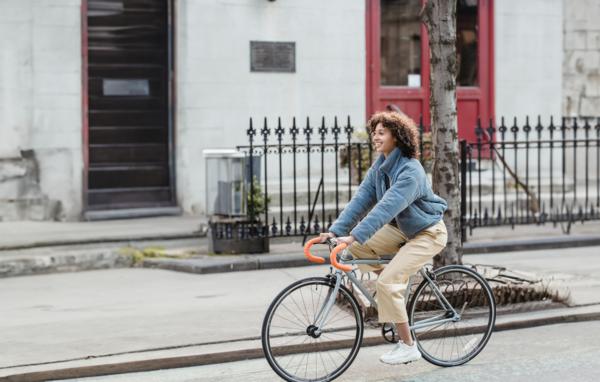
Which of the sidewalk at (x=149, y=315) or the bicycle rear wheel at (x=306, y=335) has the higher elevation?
the bicycle rear wheel at (x=306, y=335)

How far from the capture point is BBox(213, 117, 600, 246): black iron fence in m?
9.26

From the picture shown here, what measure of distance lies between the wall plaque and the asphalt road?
6.97m

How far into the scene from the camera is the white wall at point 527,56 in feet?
43.5

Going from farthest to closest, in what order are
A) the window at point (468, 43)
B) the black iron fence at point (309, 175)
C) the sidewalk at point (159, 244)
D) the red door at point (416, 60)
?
the window at point (468, 43) → the red door at point (416, 60) → the black iron fence at point (309, 175) → the sidewalk at point (159, 244)

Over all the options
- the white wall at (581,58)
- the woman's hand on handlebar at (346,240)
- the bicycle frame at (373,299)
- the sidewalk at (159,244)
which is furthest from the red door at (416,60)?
the woman's hand on handlebar at (346,240)

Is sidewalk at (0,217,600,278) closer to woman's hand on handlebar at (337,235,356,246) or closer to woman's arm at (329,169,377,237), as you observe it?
woman's arm at (329,169,377,237)

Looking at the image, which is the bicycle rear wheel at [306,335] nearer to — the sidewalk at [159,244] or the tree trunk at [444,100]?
the tree trunk at [444,100]

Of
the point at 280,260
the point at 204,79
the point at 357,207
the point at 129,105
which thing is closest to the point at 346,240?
the point at 357,207

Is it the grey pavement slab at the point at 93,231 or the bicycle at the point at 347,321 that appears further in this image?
the grey pavement slab at the point at 93,231

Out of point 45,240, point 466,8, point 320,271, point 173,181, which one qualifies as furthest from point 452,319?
point 466,8

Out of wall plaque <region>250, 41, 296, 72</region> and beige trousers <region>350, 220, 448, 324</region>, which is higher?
wall plaque <region>250, 41, 296, 72</region>

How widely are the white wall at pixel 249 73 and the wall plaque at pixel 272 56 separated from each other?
3.2 inches

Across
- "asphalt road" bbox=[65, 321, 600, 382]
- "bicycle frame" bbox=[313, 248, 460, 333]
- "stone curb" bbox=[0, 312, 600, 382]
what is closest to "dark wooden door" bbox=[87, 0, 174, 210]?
"stone curb" bbox=[0, 312, 600, 382]

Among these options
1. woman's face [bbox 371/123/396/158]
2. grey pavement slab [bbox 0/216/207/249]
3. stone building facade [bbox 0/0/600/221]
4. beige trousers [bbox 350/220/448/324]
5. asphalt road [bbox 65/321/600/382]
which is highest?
stone building facade [bbox 0/0/600/221]
